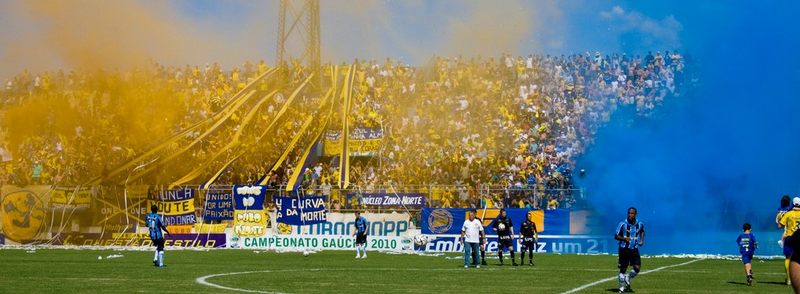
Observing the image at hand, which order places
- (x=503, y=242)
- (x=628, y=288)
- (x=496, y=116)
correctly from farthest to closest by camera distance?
(x=496, y=116), (x=503, y=242), (x=628, y=288)

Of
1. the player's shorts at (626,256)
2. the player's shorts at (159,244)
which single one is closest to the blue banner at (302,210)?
the player's shorts at (159,244)

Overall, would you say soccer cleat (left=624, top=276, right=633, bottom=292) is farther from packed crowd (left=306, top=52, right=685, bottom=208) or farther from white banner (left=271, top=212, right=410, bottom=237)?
white banner (left=271, top=212, right=410, bottom=237)

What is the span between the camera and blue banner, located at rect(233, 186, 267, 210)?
151 ft

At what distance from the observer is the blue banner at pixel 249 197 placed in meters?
46.2

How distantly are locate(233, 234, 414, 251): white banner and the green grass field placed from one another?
19.9 ft

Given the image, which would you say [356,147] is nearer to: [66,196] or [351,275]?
[66,196]

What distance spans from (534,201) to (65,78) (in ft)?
77.1

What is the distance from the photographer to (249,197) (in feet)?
152

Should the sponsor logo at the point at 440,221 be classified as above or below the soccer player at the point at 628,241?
above

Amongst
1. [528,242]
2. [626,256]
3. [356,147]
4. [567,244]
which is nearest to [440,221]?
[567,244]

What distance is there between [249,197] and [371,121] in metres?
8.74

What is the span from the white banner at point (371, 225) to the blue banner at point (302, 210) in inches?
11.1

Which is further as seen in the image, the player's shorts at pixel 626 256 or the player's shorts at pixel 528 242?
the player's shorts at pixel 528 242

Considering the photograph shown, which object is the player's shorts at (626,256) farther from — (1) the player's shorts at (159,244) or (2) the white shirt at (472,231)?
(1) the player's shorts at (159,244)
